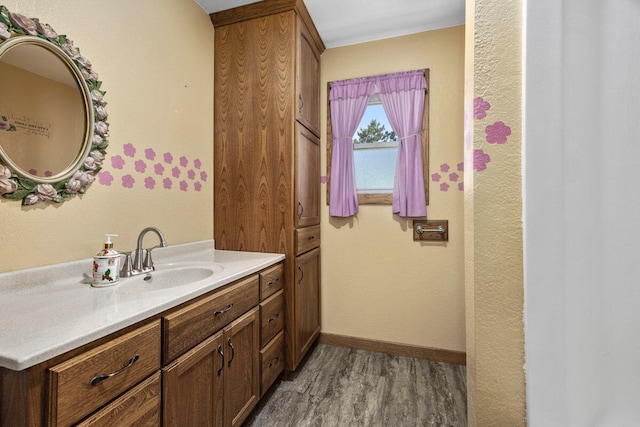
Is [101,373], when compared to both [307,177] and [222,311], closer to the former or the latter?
[222,311]

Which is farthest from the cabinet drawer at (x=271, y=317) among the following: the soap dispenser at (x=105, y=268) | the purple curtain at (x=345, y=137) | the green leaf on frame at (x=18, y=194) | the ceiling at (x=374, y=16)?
the ceiling at (x=374, y=16)

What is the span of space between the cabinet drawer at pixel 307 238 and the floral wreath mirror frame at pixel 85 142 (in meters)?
1.14

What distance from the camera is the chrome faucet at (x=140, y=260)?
4.17ft

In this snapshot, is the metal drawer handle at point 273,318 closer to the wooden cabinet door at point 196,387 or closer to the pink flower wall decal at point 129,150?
the wooden cabinet door at point 196,387

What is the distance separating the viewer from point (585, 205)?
477 millimetres

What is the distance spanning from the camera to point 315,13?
1.99m

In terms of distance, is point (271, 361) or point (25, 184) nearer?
point (25, 184)

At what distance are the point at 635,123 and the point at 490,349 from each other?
0.47 m

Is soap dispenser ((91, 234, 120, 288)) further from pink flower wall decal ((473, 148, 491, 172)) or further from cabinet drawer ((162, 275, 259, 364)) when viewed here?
pink flower wall decal ((473, 148, 491, 172))

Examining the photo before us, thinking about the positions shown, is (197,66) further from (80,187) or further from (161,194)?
(80,187)

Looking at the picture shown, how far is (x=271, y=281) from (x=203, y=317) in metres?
0.59

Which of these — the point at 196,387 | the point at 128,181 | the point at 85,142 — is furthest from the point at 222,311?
the point at 85,142

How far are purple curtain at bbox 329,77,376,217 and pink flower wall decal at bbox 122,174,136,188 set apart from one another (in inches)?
54.9

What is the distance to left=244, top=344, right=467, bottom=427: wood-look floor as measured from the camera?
1530 mm
